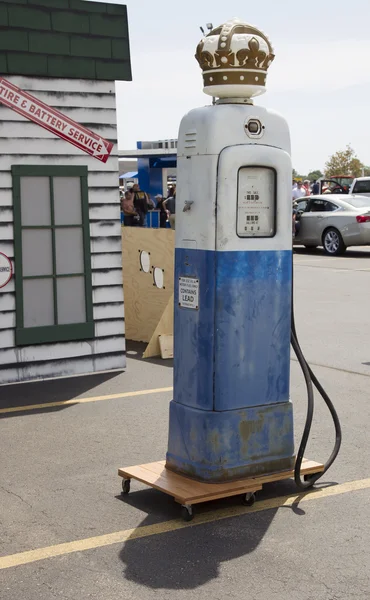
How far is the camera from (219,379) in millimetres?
5340

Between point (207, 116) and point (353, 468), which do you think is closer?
point (207, 116)

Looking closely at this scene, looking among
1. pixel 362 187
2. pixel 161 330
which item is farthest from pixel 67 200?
pixel 362 187

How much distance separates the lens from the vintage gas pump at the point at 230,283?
17.1 feet

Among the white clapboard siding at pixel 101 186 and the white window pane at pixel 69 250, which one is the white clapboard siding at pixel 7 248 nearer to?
the white window pane at pixel 69 250

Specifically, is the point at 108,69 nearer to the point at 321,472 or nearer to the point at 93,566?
the point at 321,472

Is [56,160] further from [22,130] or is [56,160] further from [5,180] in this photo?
[5,180]

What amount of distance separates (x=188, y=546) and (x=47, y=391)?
3.89m

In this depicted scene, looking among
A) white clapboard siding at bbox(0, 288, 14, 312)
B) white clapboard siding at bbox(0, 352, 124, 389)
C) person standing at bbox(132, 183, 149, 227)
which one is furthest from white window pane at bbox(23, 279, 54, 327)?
person standing at bbox(132, 183, 149, 227)

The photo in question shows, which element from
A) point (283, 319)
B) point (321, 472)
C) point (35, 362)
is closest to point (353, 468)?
point (321, 472)

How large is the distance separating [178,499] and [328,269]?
15064mm

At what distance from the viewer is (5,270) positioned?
857 centimetres

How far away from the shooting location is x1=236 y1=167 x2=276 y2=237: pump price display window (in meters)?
5.30

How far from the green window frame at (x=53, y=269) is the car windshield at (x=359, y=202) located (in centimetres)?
1526

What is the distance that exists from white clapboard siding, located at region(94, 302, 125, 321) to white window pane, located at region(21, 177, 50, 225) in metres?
0.99
